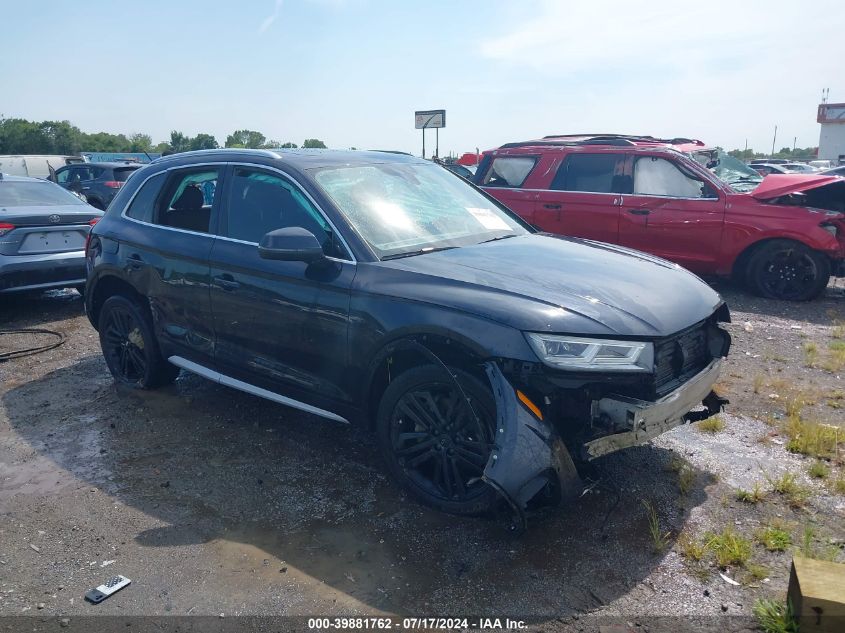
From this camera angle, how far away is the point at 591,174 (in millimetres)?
8977

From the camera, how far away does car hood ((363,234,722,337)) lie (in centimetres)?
315

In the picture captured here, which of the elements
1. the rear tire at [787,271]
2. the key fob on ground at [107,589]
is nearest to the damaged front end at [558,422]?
the key fob on ground at [107,589]

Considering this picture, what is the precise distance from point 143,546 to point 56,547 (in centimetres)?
43

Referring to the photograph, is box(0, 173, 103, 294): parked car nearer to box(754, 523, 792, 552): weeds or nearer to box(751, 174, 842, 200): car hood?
box(754, 523, 792, 552): weeds

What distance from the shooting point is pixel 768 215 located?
8.16 meters

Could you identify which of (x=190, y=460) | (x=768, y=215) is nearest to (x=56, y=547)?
(x=190, y=460)

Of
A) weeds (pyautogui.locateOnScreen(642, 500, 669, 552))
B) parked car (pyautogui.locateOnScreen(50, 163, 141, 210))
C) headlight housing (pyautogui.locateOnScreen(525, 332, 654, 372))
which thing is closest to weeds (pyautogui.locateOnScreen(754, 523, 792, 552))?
weeds (pyautogui.locateOnScreen(642, 500, 669, 552))

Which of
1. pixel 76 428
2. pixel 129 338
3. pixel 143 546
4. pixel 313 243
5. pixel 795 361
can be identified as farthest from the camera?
pixel 795 361

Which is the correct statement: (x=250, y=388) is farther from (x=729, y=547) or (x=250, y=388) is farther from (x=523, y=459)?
(x=729, y=547)

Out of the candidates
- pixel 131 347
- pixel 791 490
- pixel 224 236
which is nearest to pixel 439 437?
pixel 791 490

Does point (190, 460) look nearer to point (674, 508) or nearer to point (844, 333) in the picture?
point (674, 508)

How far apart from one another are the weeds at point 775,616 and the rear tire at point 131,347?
417 cm

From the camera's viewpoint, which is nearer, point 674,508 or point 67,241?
point 674,508

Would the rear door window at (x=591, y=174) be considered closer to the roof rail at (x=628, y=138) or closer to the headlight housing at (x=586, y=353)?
the roof rail at (x=628, y=138)
